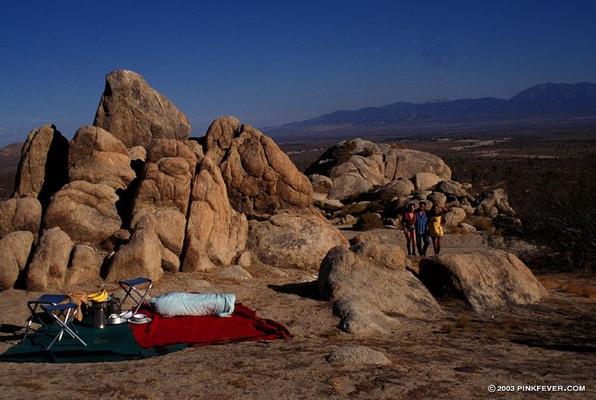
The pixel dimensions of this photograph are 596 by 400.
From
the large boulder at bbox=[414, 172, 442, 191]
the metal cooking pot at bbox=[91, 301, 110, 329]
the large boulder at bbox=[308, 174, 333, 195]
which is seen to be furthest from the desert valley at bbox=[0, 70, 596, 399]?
the large boulder at bbox=[308, 174, 333, 195]

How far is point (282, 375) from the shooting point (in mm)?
9086

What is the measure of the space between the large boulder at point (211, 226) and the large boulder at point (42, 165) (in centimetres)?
443

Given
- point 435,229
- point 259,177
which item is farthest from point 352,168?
point 259,177

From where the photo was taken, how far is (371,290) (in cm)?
1427

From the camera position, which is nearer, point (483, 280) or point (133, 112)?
point (483, 280)

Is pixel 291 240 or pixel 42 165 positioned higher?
pixel 42 165

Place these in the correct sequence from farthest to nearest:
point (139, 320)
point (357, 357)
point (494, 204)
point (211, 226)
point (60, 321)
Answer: point (494, 204)
point (211, 226)
point (139, 320)
point (60, 321)
point (357, 357)

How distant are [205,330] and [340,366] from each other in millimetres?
3372

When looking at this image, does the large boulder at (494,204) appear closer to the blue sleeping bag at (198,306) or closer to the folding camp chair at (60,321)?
the blue sleeping bag at (198,306)

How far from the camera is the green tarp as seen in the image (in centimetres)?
1024

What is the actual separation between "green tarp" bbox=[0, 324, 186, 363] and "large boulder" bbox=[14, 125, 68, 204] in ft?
27.7

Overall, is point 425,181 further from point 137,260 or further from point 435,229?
point 137,260

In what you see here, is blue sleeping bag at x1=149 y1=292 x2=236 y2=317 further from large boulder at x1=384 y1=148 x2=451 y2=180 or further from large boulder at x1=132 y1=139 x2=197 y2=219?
large boulder at x1=384 y1=148 x2=451 y2=180

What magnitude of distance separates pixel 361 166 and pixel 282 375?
33.1 metres
